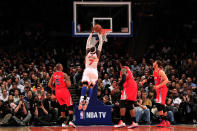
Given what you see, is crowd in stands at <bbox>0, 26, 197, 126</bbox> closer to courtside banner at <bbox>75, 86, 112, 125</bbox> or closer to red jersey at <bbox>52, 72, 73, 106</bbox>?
courtside banner at <bbox>75, 86, 112, 125</bbox>

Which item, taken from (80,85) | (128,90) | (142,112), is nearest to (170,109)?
(142,112)

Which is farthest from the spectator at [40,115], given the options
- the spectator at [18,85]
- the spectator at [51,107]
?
the spectator at [18,85]

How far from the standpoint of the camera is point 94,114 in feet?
45.2

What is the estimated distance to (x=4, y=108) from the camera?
1437cm

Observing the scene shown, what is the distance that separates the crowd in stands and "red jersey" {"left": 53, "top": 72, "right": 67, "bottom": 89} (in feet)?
7.06

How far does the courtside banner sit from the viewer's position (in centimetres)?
1368

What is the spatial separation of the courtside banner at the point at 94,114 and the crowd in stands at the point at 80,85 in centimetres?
104

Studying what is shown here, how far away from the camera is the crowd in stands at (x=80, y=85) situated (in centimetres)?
1452

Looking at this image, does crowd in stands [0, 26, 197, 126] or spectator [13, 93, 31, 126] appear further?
crowd in stands [0, 26, 197, 126]

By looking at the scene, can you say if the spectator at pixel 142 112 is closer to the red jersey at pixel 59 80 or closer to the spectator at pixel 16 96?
the red jersey at pixel 59 80

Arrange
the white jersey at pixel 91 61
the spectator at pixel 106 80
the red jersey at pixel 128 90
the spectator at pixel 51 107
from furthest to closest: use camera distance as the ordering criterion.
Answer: the spectator at pixel 106 80 < the spectator at pixel 51 107 < the red jersey at pixel 128 90 < the white jersey at pixel 91 61

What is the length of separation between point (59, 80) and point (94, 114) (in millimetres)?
1960

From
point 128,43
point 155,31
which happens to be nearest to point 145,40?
point 128,43

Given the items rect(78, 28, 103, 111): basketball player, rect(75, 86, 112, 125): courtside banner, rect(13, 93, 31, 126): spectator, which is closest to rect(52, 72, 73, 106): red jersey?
rect(75, 86, 112, 125): courtside banner
